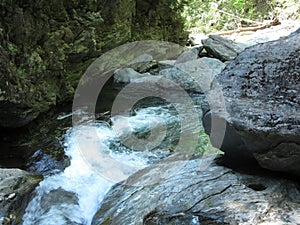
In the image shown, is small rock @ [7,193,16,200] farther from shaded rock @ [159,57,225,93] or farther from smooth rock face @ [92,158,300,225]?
shaded rock @ [159,57,225,93]

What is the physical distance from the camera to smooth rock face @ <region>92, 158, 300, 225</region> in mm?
2469

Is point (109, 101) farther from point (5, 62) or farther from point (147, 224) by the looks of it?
point (147, 224)

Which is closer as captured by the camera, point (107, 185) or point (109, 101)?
point (107, 185)

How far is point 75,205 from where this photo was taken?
3.92 metres

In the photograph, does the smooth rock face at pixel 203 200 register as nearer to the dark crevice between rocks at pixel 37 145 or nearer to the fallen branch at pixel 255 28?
the dark crevice between rocks at pixel 37 145

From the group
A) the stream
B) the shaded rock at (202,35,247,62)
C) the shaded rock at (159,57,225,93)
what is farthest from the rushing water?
the shaded rock at (202,35,247,62)

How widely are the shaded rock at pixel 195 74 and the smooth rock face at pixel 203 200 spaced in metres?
5.26

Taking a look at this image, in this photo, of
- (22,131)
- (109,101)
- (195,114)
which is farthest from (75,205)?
(109,101)

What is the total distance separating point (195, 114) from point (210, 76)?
2210 millimetres

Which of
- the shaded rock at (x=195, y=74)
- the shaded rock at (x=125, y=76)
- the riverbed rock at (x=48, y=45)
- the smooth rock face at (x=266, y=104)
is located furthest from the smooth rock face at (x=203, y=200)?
the shaded rock at (x=125, y=76)

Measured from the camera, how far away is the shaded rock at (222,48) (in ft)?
35.0

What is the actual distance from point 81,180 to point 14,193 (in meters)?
1.13

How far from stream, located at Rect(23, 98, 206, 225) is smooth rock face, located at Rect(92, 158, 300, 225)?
478 mm

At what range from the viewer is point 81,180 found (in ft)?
14.8
